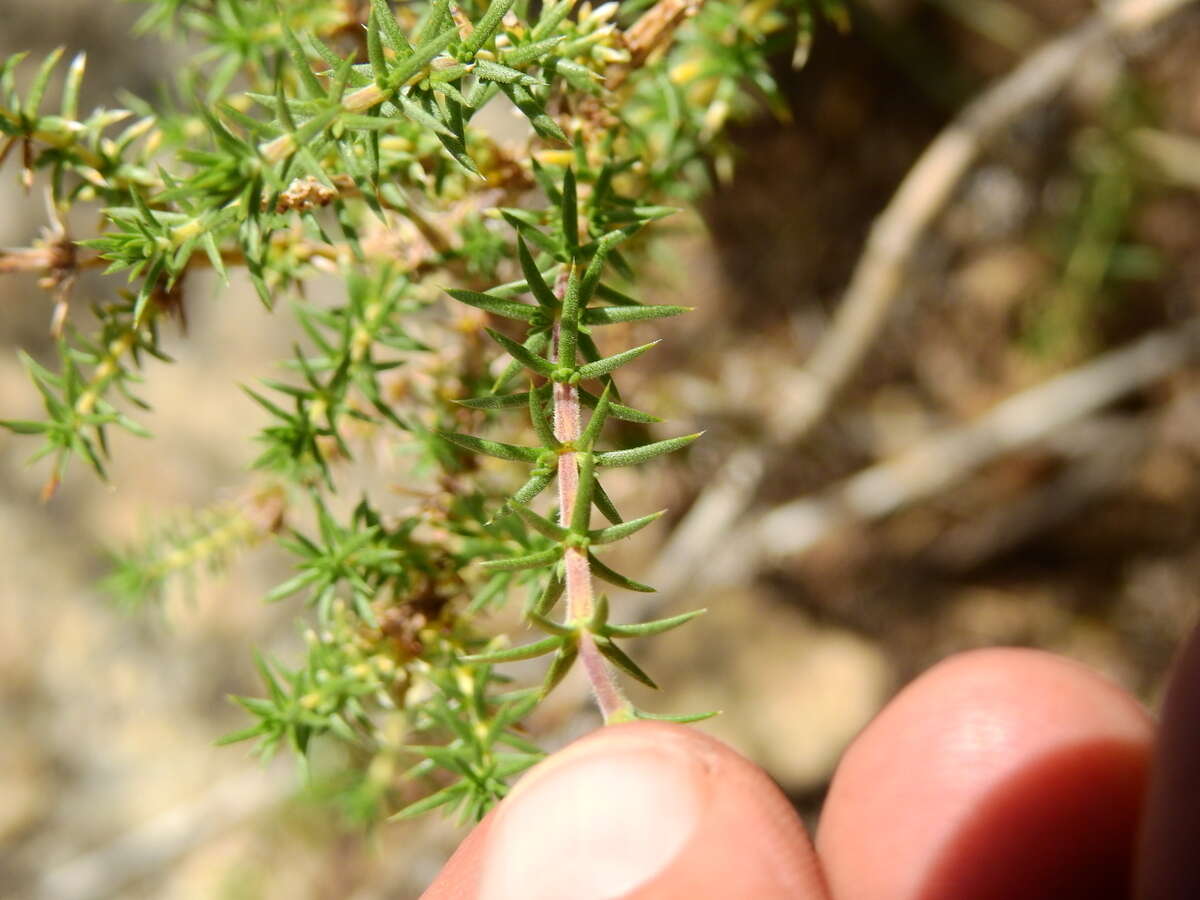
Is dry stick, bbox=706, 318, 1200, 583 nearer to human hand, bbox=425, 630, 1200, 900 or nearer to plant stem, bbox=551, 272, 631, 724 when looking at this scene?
human hand, bbox=425, 630, 1200, 900

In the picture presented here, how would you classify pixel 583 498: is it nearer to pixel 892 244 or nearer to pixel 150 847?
pixel 892 244

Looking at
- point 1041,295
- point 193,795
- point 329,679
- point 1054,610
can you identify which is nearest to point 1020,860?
point 329,679

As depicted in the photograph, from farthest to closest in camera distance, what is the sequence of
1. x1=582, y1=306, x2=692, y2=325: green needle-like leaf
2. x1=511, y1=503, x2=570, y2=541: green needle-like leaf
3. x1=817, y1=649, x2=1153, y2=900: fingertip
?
x1=817, y1=649, x2=1153, y2=900: fingertip → x1=582, y1=306, x2=692, y2=325: green needle-like leaf → x1=511, y1=503, x2=570, y2=541: green needle-like leaf

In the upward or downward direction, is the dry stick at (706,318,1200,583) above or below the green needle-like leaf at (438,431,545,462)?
below

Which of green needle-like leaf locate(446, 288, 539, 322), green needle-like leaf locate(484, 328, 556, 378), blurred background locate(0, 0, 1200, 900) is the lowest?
blurred background locate(0, 0, 1200, 900)

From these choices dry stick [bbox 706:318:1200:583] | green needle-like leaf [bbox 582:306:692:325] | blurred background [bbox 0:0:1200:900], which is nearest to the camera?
green needle-like leaf [bbox 582:306:692:325]

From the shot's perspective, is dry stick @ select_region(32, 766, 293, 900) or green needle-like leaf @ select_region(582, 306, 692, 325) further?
dry stick @ select_region(32, 766, 293, 900)

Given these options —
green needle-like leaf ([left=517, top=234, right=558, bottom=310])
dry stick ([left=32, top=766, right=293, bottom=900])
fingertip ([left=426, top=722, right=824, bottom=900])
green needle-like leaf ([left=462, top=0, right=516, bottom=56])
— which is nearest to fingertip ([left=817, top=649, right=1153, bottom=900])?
fingertip ([left=426, top=722, right=824, bottom=900])
